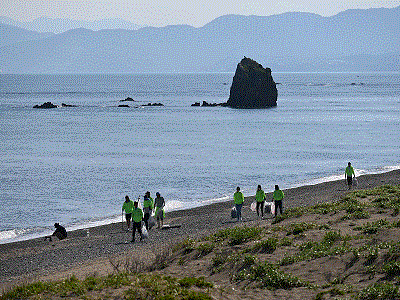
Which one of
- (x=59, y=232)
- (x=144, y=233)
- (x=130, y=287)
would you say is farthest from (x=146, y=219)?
(x=130, y=287)

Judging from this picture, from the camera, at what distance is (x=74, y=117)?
10144 centimetres

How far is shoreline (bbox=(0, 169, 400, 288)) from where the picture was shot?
17.5 meters

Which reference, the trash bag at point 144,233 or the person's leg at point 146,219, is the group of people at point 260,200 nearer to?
the person's leg at point 146,219

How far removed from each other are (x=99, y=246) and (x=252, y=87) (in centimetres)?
10022

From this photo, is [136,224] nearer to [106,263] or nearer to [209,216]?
[106,263]

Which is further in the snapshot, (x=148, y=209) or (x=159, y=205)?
(x=159, y=205)

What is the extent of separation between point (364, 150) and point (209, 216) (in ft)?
112

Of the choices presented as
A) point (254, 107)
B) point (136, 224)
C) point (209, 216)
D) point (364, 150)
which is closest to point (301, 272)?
point (136, 224)

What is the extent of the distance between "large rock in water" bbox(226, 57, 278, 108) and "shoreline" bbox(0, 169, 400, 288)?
84.2 meters

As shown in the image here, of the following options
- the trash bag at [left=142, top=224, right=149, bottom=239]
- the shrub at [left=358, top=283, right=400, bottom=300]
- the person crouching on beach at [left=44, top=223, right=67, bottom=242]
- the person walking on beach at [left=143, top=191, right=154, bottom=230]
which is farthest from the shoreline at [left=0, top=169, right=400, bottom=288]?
the shrub at [left=358, top=283, right=400, bottom=300]

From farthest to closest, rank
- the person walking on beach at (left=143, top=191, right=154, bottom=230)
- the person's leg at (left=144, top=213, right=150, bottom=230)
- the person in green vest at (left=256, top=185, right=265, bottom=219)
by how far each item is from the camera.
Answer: the person in green vest at (left=256, top=185, right=265, bottom=219) → the person's leg at (left=144, top=213, right=150, bottom=230) → the person walking on beach at (left=143, top=191, right=154, bottom=230)

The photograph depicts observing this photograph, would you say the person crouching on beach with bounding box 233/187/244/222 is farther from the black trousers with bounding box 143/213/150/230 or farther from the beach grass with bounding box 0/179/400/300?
the beach grass with bounding box 0/179/400/300

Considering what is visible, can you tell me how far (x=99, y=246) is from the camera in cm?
2148

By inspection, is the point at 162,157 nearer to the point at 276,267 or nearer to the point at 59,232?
the point at 59,232
